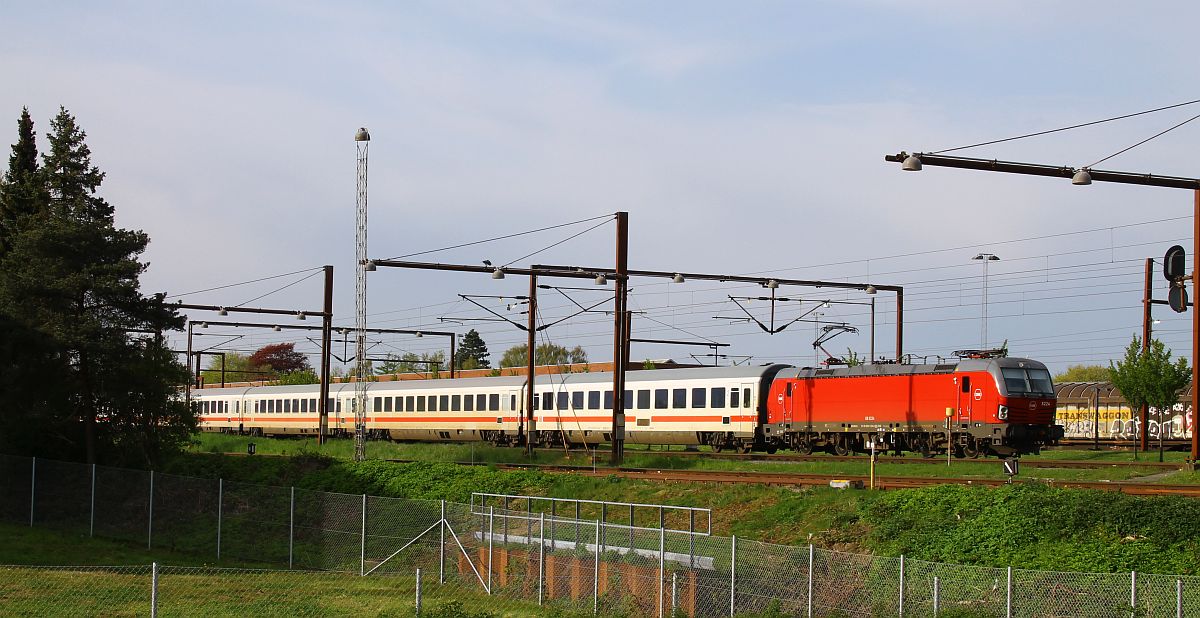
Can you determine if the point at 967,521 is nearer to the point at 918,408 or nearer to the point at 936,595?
the point at 936,595

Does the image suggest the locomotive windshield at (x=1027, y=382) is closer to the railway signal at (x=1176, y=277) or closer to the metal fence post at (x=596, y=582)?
the railway signal at (x=1176, y=277)

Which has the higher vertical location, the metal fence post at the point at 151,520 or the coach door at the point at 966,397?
the coach door at the point at 966,397

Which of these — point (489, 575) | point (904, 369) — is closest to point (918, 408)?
point (904, 369)

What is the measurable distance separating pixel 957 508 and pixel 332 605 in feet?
37.4

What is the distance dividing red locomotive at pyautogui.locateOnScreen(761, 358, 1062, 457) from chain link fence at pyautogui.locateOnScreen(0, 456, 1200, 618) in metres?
16.0

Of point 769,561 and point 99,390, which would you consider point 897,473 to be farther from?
point 99,390

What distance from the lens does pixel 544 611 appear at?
19.6 metres

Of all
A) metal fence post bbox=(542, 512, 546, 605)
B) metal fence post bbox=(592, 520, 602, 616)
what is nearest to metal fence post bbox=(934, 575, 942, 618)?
metal fence post bbox=(592, 520, 602, 616)

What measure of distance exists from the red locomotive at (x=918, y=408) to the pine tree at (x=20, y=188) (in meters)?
27.3

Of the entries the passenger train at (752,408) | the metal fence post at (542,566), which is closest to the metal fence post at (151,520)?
the passenger train at (752,408)

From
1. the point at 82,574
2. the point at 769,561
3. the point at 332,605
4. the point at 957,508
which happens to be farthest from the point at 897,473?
the point at 82,574

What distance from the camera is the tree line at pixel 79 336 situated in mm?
34688

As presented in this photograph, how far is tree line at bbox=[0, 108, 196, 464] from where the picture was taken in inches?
1366

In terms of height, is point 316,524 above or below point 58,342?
below
